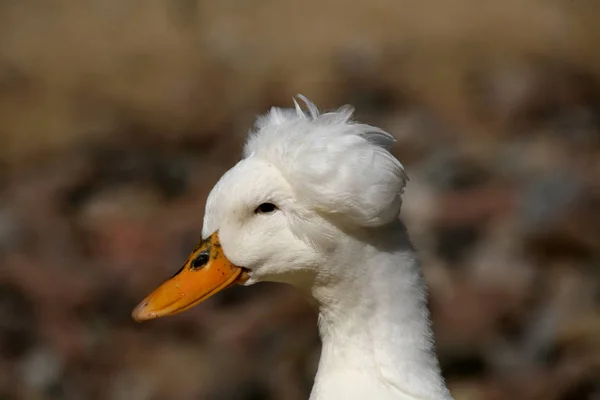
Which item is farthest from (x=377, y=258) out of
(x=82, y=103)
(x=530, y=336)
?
(x=82, y=103)

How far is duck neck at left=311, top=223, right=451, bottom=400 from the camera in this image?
2535 mm

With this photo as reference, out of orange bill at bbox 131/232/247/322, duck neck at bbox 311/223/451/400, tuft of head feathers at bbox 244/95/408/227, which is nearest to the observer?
tuft of head feathers at bbox 244/95/408/227

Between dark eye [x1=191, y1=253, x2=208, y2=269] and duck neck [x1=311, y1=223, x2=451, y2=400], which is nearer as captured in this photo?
duck neck [x1=311, y1=223, x2=451, y2=400]

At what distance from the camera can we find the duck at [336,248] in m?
2.46

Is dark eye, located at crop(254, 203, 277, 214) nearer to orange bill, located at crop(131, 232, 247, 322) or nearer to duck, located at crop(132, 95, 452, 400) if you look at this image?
duck, located at crop(132, 95, 452, 400)

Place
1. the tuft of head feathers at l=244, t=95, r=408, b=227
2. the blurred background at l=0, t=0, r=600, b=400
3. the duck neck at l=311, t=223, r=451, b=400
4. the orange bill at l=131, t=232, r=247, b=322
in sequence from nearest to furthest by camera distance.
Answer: the tuft of head feathers at l=244, t=95, r=408, b=227, the duck neck at l=311, t=223, r=451, b=400, the orange bill at l=131, t=232, r=247, b=322, the blurred background at l=0, t=0, r=600, b=400

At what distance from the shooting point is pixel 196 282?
2711 mm

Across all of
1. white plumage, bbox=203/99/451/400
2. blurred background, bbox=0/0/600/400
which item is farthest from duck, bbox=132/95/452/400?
blurred background, bbox=0/0/600/400

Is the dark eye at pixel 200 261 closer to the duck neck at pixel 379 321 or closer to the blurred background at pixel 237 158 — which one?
the duck neck at pixel 379 321

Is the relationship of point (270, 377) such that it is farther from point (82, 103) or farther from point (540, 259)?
point (82, 103)

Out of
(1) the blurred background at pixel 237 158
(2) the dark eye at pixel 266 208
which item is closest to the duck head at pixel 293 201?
(2) the dark eye at pixel 266 208

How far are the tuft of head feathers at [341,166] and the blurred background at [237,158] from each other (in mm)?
2894

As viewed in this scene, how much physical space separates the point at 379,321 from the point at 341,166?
422mm

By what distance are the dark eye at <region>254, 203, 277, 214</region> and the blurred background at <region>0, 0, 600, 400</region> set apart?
281 centimetres
